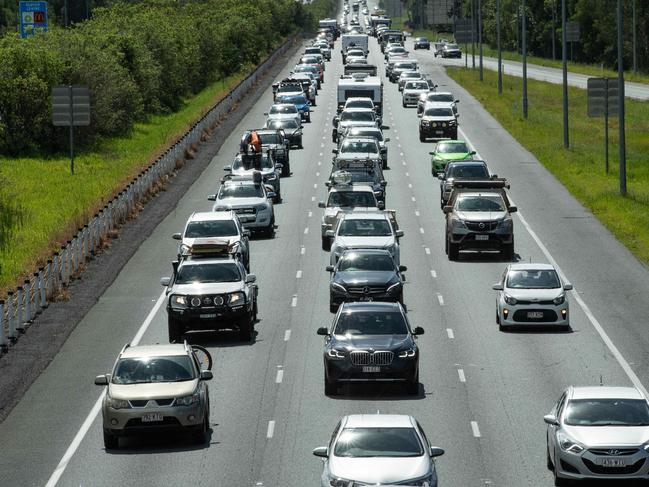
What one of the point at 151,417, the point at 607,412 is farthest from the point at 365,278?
the point at 607,412

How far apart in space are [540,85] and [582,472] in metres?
104

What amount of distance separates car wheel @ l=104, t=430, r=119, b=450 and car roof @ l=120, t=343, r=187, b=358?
55.6 inches

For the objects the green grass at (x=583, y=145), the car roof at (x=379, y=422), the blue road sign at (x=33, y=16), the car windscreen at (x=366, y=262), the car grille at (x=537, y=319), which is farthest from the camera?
the blue road sign at (x=33, y=16)

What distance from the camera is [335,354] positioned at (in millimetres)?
29297

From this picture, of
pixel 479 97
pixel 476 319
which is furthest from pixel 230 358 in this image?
pixel 479 97

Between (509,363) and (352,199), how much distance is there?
1781 cm

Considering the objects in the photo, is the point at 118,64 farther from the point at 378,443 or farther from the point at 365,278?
the point at 378,443

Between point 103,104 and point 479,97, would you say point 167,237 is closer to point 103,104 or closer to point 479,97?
point 103,104

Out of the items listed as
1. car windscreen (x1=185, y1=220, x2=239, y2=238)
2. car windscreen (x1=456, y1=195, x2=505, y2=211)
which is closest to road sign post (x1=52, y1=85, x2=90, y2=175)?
car windscreen (x1=185, y1=220, x2=239, y2=238)

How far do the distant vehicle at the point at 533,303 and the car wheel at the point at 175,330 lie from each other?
7477mm

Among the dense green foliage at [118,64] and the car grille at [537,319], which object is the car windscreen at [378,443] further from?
the dense green foliage at [118,64]

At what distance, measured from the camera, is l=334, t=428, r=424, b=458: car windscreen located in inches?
822

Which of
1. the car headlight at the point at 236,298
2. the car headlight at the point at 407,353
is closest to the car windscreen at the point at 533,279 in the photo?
the car headlight at the point at 236,298

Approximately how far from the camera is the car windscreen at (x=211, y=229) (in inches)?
1708
